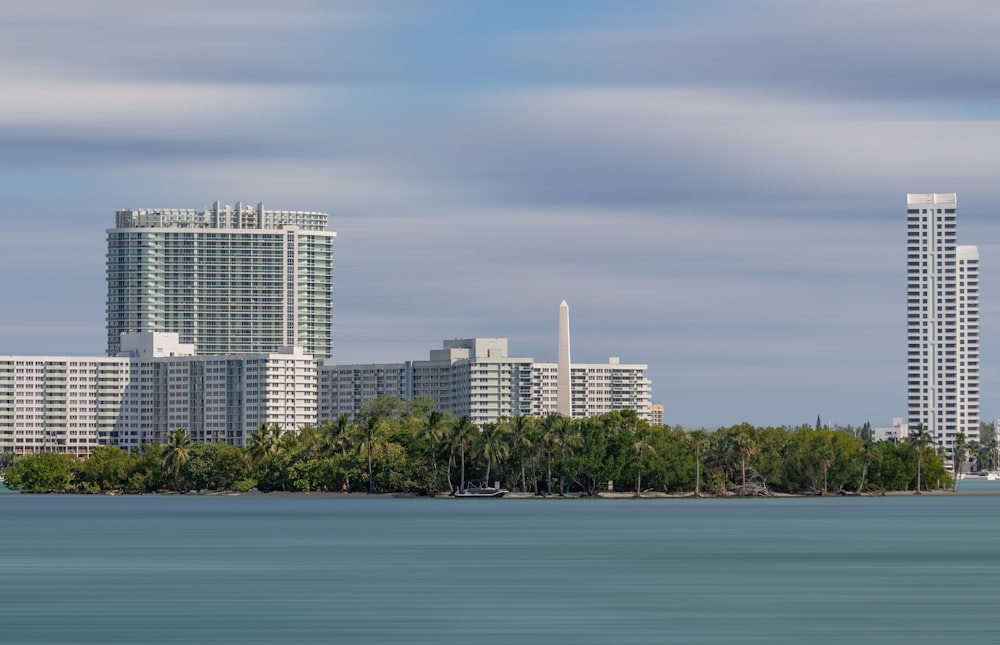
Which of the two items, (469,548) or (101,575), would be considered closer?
(101,575)

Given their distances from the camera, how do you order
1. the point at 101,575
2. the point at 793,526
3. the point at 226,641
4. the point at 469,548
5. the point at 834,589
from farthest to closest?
the point at 793,526, the point at 469,548, the point at 101,575, the point at 834,589, the point at 226,641

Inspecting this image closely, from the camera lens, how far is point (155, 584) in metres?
93.5

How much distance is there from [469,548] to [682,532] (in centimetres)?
2948

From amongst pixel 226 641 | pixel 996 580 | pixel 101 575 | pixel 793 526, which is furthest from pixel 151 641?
pixel 793 526

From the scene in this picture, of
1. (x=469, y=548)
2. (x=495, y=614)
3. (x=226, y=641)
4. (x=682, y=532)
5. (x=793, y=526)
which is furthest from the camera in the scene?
(x=793, y=526)

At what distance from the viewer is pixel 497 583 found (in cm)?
9438

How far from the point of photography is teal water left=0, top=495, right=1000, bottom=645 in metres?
71.4

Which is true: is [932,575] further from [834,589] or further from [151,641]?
[151,641]

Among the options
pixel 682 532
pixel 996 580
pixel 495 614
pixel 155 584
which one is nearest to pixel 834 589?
pixel 996 580

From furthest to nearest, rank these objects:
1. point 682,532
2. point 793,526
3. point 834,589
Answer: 1. point 793,526
2. point 682,532
3. point 834,589

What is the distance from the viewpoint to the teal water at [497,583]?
71375 millimetres

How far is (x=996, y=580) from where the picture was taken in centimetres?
9512

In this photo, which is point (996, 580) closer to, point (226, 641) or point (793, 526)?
point (226, 641)

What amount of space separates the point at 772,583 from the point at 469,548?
3571cm
